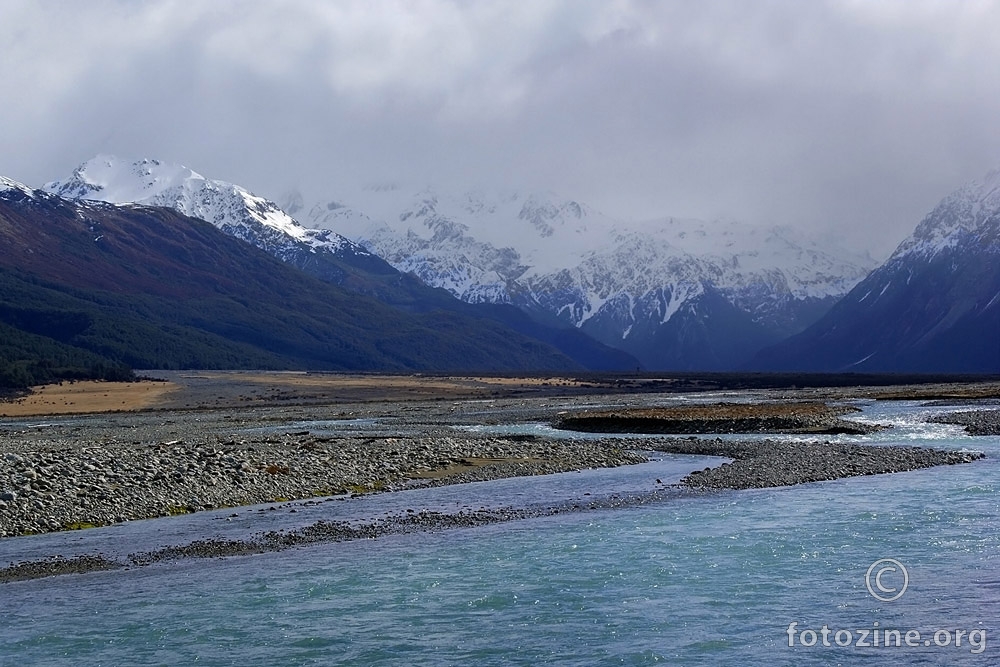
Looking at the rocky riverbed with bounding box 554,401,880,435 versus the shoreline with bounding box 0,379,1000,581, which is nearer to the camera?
the shoreline with bounding box 0,379,1000,581

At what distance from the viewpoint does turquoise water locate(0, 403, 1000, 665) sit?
2519 centimetres

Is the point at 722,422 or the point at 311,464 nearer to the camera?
the point at 311,464

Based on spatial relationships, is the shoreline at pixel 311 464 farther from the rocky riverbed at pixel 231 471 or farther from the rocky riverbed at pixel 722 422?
the rocky riverbed at pixel 722 422

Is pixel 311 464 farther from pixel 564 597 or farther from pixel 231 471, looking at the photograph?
pixel 564 597

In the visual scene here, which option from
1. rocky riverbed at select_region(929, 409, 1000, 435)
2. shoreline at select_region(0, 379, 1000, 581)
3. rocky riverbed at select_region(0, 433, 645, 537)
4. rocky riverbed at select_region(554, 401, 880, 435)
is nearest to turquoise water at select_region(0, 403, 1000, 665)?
shoreline at select_region(0, 379, 1000, 581)

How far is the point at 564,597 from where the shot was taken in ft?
98.3

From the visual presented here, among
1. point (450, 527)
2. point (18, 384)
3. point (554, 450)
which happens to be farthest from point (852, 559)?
point (18, 384)

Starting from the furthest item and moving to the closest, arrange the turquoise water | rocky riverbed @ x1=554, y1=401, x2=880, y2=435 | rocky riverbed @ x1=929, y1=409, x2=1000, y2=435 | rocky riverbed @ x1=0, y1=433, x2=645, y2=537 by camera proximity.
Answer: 1. rocky riverbed @ x1=554, y1=401, x2=880, y2=435
2. rocky riverbed @ x1=929, y1=409, x2=1000, y2=435
3. rocky riverbed @ x1=0, y1=433, x2=645, y2=537
4. the turquoise water

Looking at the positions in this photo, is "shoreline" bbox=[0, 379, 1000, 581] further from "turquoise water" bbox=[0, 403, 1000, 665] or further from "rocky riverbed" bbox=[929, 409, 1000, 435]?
"turquoise water" bbox=[0, 403, 1000, 665]

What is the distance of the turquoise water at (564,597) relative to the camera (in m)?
25.2

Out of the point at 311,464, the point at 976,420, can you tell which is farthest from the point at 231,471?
the point at 976,420

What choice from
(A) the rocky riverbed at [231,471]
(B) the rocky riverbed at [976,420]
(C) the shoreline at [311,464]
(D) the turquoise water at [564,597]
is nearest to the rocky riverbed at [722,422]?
(C) the shoreline at [311,464]

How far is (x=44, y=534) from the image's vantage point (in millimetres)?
40281

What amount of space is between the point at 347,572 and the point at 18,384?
6102 inches
